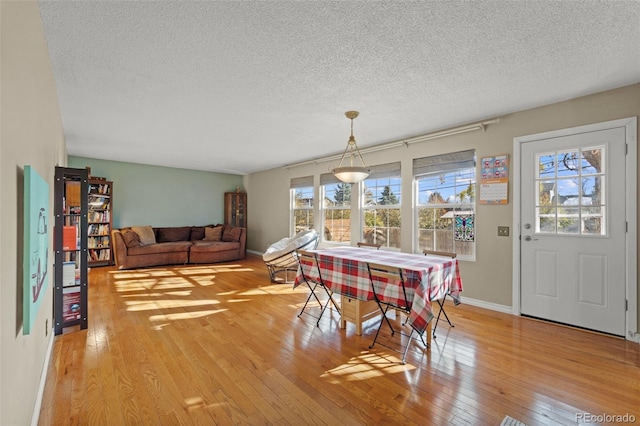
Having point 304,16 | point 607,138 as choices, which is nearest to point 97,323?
point 304,16

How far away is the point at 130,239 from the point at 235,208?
2.84 meters

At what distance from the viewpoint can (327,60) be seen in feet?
7.73

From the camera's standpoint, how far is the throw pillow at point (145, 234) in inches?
248

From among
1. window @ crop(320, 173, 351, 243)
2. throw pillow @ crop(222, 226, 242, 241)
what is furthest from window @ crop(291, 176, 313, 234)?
throw pillow @ crop(222, 226, 242, 241)

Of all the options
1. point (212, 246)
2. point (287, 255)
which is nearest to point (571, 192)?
point (287, 255)

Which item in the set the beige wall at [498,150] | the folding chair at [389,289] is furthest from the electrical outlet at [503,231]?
the folding chair at [389,289]

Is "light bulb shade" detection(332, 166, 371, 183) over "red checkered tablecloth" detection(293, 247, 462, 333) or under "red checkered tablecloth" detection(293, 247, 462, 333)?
over

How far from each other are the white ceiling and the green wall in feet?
9.95

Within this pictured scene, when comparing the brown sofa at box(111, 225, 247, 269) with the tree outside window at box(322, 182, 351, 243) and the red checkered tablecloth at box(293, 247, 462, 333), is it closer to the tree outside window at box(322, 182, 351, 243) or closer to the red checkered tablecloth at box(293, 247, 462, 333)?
the tree outside window at box(322, 182, 351, 243)

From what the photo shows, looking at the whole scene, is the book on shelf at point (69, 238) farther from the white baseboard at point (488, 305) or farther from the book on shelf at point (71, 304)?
the white baseboard at point (488, 305)

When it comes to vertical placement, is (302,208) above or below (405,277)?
above

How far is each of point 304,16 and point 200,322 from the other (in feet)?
9.87

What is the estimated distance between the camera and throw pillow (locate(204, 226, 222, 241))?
7.48m

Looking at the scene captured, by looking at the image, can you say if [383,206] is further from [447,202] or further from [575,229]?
[575,229]
